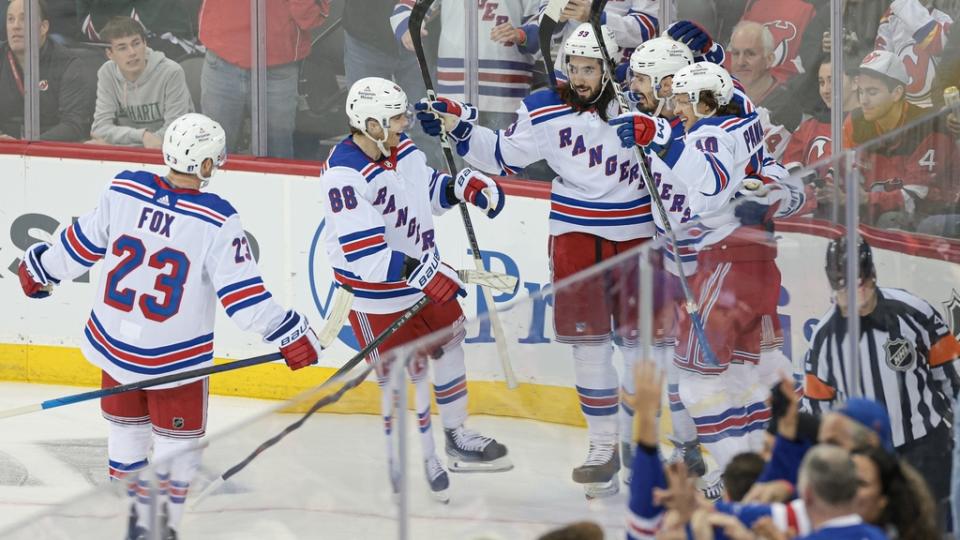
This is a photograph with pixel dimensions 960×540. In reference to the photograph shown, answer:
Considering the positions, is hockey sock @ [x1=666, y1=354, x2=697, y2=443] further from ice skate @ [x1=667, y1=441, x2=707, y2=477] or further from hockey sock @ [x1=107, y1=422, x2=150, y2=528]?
hockey sock @ [x1=107, y1=422, x2=150, y2=528]

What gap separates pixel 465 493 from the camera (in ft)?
13.1

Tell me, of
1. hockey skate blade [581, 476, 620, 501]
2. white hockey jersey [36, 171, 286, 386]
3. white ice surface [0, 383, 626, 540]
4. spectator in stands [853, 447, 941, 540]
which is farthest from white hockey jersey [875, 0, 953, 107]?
spectator in stands [853, 447, 941, 540]

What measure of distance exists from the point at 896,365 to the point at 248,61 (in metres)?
4.10

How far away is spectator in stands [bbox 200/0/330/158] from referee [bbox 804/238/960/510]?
383cm

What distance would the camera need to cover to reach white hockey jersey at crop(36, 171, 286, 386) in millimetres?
5465

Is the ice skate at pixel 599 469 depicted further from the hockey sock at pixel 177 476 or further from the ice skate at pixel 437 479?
the hockey sock at pixel 177 476

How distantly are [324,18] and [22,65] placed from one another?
1543mm

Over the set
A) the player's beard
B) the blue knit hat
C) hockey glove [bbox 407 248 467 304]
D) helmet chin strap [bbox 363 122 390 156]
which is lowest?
the blue knit hat

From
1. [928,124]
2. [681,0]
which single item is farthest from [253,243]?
[928,124]

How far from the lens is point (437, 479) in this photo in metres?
3.83

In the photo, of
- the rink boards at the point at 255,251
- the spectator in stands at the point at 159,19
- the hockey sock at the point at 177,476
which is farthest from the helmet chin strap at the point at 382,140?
the hockey sock at the point at 177,476

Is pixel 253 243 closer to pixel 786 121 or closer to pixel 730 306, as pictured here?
pixel 786 121

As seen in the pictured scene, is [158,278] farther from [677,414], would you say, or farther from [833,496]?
[833,496]

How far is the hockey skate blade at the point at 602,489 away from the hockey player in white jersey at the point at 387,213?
6.15 feet
